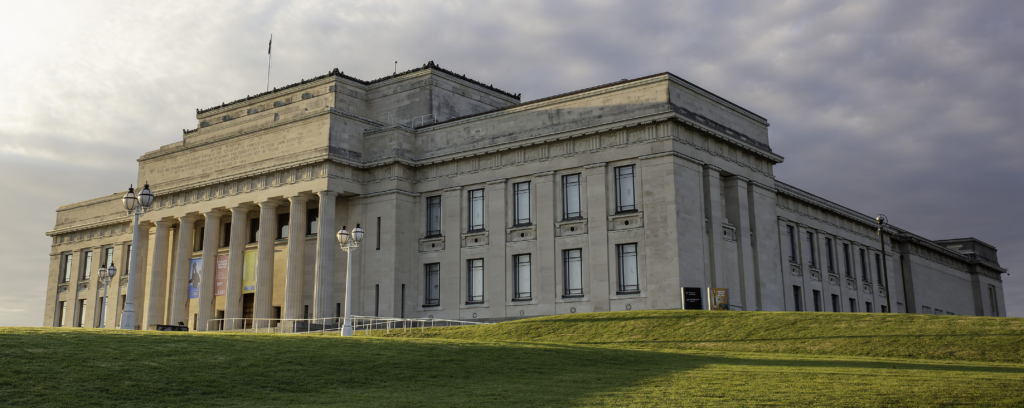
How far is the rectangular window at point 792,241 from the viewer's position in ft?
203

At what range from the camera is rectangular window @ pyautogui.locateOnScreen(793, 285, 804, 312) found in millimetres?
Answer: 59906

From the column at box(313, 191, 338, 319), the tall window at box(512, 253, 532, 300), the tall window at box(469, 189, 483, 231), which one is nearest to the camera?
the tall window at box(512, 253, 532, 300)

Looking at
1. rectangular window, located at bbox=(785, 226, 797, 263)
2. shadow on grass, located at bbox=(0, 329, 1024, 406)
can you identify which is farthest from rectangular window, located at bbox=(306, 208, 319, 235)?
shadow on grass, located at bbox=(0, 329, 1024, 406)

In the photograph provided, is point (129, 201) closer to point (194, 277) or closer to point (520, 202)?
point (520, 202)

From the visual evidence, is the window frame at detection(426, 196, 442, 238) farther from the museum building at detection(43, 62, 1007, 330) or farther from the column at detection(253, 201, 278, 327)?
the column at detection(253, 201, 278, 327)

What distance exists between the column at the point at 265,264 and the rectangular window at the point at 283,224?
329 cm

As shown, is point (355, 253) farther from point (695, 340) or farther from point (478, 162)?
point (695, 340)

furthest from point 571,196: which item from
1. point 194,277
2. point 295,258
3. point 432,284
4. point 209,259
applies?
point 194,277

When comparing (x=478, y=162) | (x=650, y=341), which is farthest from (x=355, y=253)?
(x=650, y=341)

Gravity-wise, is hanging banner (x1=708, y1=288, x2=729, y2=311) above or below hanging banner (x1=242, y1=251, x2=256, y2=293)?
below

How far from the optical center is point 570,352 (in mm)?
26719

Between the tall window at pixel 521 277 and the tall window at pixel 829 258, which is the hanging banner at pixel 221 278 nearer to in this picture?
the tall window at pixel 521 277

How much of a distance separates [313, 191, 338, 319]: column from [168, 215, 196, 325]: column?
37.8 feet

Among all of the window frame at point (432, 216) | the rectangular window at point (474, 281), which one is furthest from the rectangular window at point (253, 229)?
→ the rectangular window at point (474, 281)
